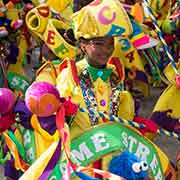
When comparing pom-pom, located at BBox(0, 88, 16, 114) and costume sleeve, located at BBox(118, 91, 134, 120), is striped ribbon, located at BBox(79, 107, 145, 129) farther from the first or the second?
pom-pom, located at BBox(0, 88, 16, 114)

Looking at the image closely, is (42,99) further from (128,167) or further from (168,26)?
(168,26)

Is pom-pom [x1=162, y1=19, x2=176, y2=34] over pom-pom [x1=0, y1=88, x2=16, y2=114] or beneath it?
beneath

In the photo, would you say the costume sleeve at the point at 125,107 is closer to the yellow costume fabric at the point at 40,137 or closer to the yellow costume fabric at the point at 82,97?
the yellow costume fabric at the point at 82,97

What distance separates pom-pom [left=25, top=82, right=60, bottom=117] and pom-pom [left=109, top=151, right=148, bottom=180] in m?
0.28

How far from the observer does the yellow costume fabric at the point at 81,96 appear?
6.52 feet

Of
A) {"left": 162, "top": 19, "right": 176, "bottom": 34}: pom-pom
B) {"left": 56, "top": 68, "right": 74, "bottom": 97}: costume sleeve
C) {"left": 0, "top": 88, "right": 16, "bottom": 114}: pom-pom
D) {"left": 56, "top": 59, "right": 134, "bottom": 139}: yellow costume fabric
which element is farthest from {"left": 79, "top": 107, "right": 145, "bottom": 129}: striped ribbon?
{"left": 162, "top": 19, "right": 176, "bottom": 34}: pom-pom

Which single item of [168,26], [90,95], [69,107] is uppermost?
[69,107]

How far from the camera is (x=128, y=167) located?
1897 mm

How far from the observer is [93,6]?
7.43 feet

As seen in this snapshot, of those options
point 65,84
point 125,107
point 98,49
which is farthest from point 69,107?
point 125,107

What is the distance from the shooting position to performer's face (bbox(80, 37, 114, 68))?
229 cm

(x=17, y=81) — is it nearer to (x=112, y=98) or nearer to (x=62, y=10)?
(x=62, y=10)

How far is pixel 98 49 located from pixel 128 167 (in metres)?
0.57

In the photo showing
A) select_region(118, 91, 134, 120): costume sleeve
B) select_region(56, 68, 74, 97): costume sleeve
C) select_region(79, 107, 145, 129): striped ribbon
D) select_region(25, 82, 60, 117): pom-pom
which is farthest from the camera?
select_region(118, 91, 134, 120): costume sleeve
